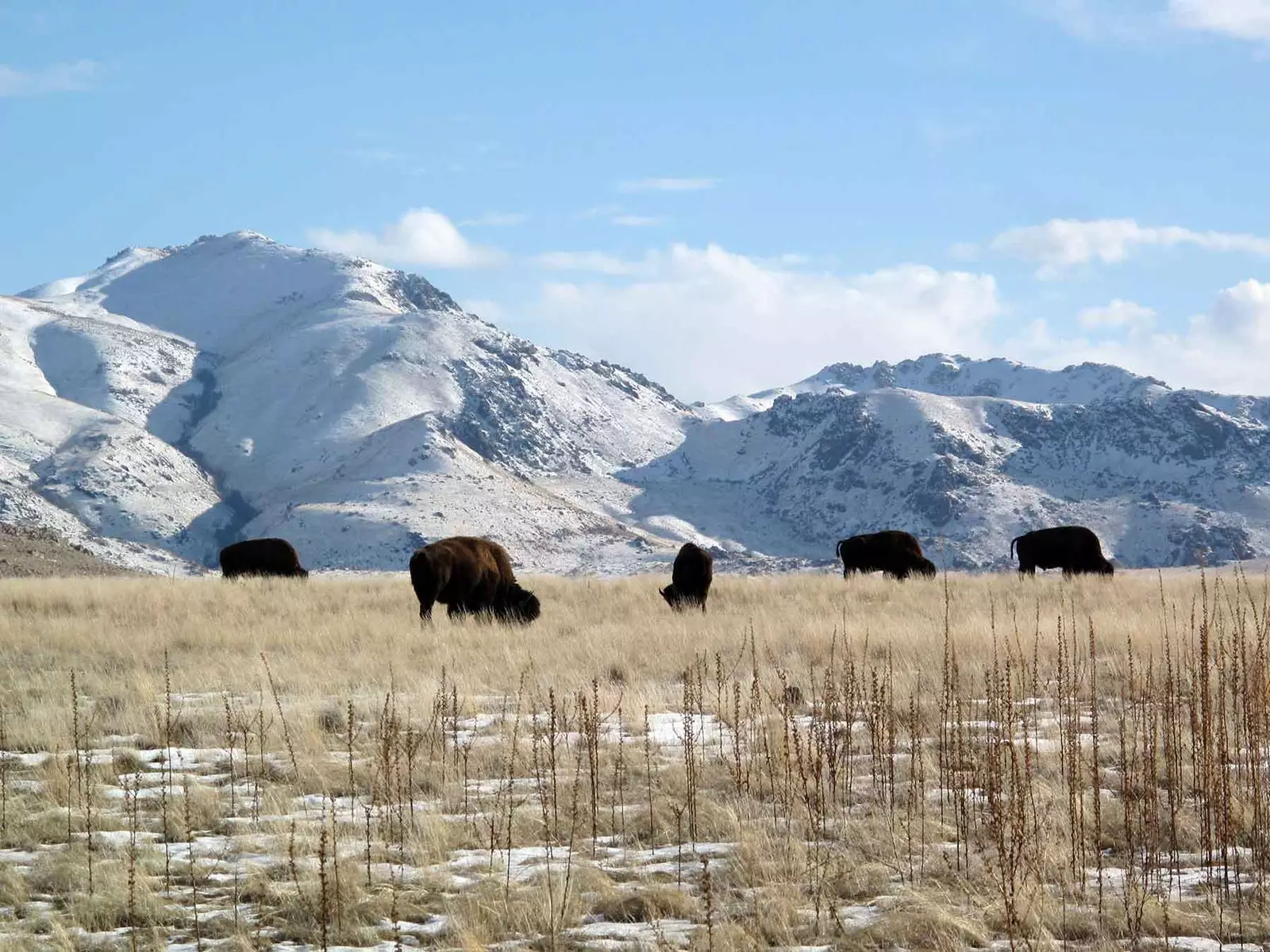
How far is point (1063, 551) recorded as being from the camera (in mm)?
26531

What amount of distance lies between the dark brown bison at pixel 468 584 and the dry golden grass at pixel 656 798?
14.7 ft

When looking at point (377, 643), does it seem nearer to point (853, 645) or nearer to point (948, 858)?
point (853, 645)

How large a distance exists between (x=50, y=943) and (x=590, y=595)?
18071 millimetres

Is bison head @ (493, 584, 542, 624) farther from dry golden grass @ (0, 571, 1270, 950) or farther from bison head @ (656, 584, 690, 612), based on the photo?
dry golden grass @ (0, 571, 1270, 950)

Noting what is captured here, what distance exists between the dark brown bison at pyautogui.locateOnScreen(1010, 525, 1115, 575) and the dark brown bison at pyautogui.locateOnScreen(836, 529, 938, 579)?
87.4 inches

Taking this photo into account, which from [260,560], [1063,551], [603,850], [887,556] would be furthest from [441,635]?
[1063,551]

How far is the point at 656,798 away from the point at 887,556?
19.4 m

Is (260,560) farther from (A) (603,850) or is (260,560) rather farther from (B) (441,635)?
(A) (603,850)

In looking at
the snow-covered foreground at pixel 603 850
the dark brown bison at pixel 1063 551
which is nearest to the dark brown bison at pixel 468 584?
the snow-covered foreground at pixel 603 850

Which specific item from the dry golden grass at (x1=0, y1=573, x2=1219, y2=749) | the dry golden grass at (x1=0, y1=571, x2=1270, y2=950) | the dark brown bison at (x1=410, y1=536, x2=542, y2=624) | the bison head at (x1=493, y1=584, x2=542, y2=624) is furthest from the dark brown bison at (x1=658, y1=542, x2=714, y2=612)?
the dry golden grass at (x1=0, y1=571, x2=1270, y2=950)

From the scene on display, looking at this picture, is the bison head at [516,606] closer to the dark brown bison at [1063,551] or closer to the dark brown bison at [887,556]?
the dark brown bison at [887,556]

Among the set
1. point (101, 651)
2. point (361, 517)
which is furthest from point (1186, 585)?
point (361, 517)

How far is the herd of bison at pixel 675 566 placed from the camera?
1794cm

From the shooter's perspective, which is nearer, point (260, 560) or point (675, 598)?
point (675, 598)
